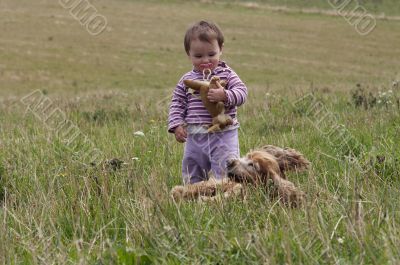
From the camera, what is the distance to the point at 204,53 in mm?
4395

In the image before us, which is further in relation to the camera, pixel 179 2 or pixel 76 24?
pixel 179 2

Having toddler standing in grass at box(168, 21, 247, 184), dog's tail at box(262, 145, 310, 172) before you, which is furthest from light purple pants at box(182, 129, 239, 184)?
dog's tail at box(262, 145, 310, 172)

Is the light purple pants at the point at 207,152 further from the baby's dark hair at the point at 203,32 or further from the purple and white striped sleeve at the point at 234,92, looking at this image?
the baby's dark hair at the point at 203,32

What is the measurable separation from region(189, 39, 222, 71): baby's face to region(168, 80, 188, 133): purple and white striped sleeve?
0.75 feet

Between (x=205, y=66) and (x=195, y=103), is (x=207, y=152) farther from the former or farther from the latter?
(x=205, y=66)

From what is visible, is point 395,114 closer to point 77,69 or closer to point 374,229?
point 374,229

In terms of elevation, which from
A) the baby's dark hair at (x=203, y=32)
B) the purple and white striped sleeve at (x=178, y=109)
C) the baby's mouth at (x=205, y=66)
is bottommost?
the purple and white striped sleeve at (x=178, y=109)

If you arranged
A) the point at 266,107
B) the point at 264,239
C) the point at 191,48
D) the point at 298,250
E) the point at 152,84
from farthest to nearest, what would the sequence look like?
the point at 152,84
the point at 266,107
the point at 191,48
the point at 264,239
the point at 298,250

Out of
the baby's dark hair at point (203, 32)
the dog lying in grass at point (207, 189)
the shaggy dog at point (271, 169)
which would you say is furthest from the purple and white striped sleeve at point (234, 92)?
the dog lying in grass at point (207, 189)

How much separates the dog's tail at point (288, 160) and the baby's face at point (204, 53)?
0.80 m

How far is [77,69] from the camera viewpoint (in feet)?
86.1

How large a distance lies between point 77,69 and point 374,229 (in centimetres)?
2449

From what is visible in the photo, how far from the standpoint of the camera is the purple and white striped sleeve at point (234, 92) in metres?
4.27

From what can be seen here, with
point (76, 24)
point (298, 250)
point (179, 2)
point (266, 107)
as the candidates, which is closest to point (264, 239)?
point (298, 250)
